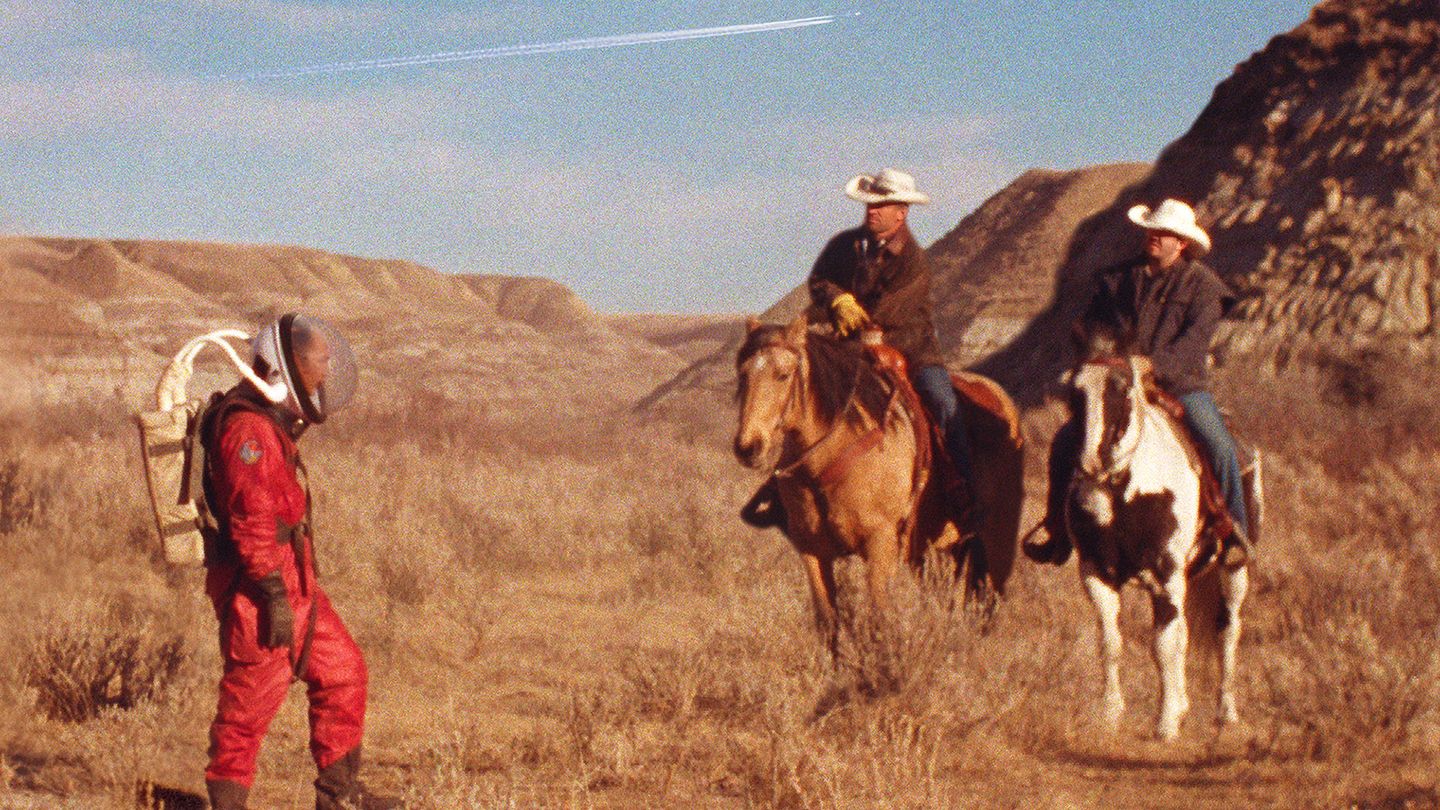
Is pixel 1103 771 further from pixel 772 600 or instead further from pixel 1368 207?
pixel 1368 207

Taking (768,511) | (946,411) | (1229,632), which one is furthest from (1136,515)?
(768,511)

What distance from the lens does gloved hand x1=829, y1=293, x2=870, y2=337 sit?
8.08 m

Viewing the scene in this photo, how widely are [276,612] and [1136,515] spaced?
13.7 feet

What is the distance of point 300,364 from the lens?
545 cm

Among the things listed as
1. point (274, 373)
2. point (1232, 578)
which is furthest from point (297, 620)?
point (1232, 578)

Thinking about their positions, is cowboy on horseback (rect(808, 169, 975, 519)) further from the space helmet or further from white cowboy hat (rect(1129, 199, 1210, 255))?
the space helmet

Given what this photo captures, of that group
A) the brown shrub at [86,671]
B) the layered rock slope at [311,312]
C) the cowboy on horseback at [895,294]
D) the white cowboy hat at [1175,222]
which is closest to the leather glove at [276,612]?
the brown shrub at [86,671]

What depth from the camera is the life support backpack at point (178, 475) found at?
5234 mm

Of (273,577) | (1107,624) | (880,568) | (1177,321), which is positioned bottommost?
(1107,624)

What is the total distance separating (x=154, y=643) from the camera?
8703mm

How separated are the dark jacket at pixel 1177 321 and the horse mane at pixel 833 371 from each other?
4.02ft

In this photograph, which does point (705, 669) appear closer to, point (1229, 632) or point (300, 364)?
point (1229, 632)

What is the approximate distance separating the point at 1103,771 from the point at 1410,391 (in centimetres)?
1379

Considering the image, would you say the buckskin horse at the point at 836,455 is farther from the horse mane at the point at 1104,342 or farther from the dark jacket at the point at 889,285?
the horse mane at the point at 1104,342
